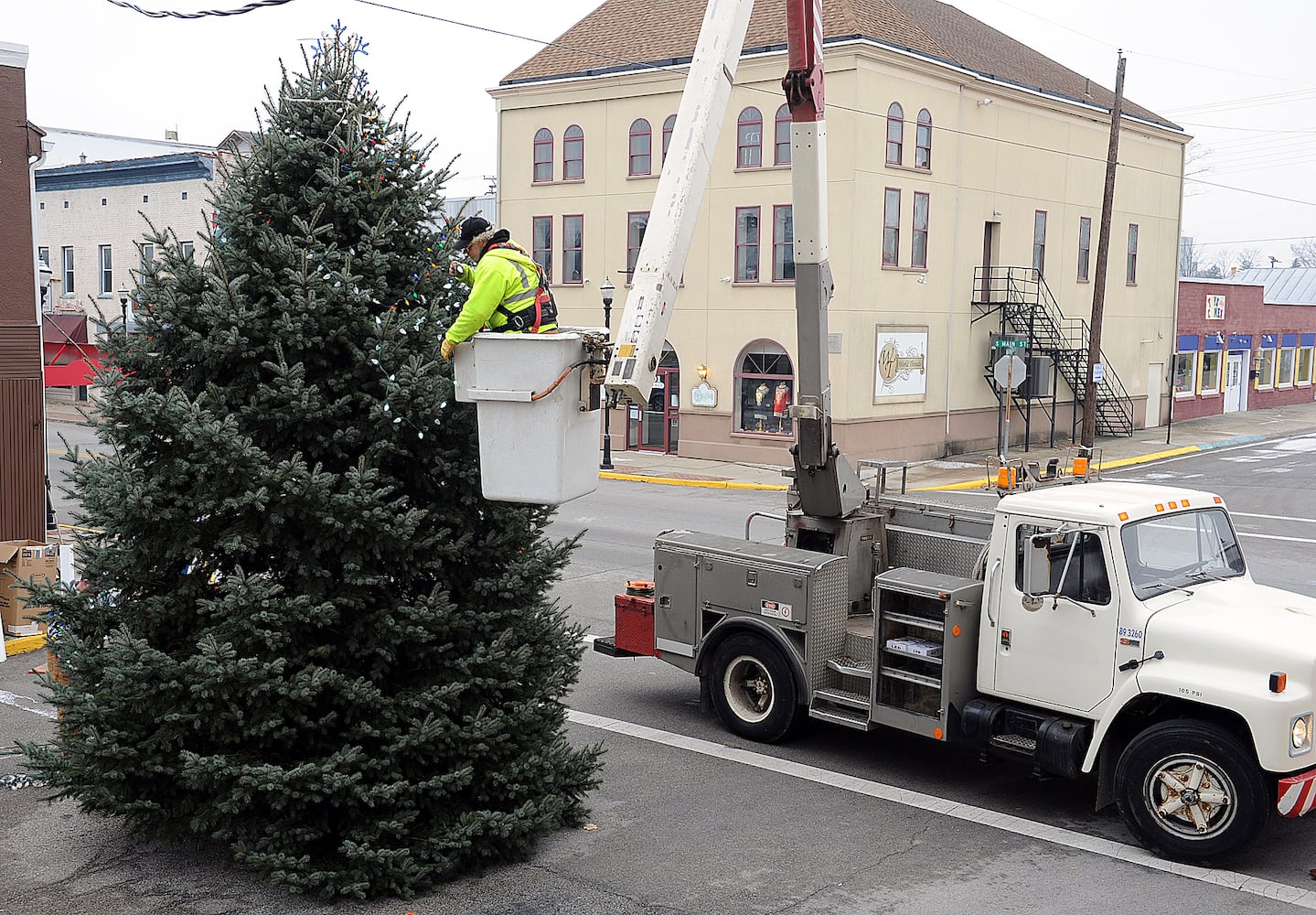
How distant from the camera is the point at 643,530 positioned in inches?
824

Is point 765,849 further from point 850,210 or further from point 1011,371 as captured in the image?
point 850,210

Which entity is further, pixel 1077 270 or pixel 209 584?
pixel 1077 270

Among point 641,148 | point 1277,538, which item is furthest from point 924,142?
point 1277,538

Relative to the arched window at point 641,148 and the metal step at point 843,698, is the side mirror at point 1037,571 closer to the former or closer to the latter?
the metal step at point 843,698

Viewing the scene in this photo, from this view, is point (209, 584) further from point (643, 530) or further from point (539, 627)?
point (643, 530)

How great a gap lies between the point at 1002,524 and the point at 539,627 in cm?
326

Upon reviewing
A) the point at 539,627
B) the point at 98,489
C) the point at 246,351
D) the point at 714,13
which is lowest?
the point at 539,627

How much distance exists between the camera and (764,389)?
104 feet

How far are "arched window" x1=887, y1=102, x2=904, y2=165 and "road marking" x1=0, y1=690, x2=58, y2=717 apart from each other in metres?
24.4

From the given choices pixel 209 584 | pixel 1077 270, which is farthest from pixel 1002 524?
pixel 1077 270

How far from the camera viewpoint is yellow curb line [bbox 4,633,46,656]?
12.8 meters

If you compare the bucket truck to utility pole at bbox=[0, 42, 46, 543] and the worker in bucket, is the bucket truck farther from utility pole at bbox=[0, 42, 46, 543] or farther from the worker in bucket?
utility pole at bbox=[0, 42, 46, 543]

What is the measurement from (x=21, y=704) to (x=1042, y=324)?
30596 millimetres

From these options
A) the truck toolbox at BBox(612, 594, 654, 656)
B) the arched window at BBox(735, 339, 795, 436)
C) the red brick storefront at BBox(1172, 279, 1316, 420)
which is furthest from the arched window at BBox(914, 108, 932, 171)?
the truck toolbox at BBox(612, 594, 654, 656)
